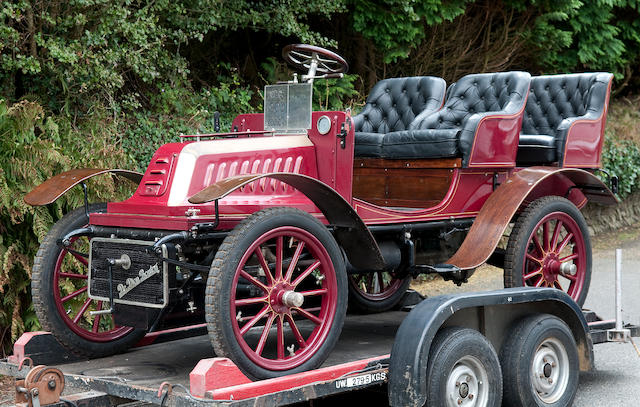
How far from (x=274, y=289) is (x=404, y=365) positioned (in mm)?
751

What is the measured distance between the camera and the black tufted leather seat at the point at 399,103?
6.80 metres

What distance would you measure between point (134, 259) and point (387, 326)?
2.26 m

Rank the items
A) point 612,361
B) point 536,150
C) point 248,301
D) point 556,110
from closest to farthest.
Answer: point 248,301 < point 612,361 < point 536,150 < point 556,110

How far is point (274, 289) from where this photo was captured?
4.16m

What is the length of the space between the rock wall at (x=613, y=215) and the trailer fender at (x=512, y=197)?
5620 millimetres

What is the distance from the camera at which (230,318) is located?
3826mm

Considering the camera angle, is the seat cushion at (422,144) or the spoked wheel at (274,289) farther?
the seat cushion at (422,144)

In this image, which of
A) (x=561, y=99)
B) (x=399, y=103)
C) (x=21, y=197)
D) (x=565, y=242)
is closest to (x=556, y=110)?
(x=561, y=99)

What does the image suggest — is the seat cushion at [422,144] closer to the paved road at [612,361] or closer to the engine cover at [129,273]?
the paved road at [612,361]

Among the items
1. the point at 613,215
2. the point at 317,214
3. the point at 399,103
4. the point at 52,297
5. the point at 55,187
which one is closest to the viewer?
the point at 52,297

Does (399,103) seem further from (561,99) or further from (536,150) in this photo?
(561,99)

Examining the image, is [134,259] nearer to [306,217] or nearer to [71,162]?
[306,217]

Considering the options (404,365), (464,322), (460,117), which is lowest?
(404,365)

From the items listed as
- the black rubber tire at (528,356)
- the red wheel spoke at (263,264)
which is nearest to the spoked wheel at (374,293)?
the black rubber tire at (528,356)
